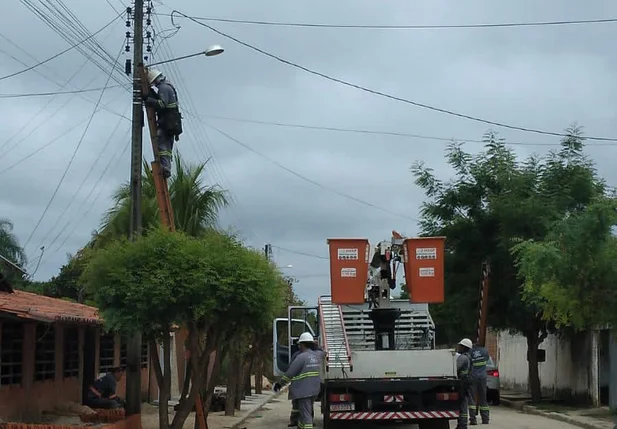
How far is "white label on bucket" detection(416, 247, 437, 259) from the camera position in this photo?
625 inches

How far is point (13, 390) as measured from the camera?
54.0 ft

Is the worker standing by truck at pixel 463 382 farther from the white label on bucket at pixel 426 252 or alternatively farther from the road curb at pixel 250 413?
the road curb at pixel 250 413

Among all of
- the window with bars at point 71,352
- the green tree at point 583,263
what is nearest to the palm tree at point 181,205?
the window with bars at point 71,352

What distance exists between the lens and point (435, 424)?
1652cm

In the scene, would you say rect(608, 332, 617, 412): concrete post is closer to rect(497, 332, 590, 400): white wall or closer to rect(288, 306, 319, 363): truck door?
rect(497, 332, 590, 400): white wall

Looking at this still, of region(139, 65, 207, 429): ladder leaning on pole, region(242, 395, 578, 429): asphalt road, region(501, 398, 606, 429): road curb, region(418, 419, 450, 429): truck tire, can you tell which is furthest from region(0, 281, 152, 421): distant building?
region(501, 398, 606, 429): road curb

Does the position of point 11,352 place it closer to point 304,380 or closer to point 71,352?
point 71,352

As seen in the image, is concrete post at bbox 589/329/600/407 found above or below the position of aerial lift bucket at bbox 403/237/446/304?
below

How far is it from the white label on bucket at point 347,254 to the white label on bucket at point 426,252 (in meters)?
1.07

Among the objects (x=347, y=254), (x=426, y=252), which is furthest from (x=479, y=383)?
(x=347, y=254)

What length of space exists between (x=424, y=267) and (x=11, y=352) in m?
7.48

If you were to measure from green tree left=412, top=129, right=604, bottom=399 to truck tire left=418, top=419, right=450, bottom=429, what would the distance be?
1007 centimetres

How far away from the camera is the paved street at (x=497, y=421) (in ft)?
63.3

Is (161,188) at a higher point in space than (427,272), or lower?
higher
